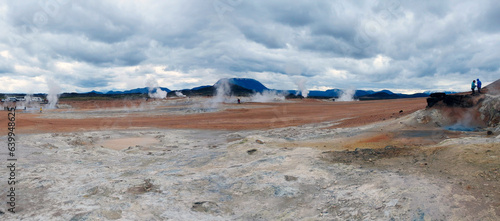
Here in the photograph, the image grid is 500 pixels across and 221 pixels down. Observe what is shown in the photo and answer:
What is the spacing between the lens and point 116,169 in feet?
40.8

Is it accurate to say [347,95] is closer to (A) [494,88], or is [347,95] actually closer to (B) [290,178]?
(A) [494,88]

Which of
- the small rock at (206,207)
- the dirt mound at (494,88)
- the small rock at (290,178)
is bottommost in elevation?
the small rock at (206,207)

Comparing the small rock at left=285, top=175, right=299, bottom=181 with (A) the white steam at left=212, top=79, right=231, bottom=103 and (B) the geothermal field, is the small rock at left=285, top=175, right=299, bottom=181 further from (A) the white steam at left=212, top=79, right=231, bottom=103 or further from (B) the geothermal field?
(A) the white steam at left=212, top=79, right=231, bottom=103

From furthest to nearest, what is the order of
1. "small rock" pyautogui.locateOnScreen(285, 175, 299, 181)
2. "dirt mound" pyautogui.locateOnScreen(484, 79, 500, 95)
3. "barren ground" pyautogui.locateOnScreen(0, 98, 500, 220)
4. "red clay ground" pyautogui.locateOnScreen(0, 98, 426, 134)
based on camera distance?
1. "red clay ground" pyautogui.locateOnScreen(0, 98, 426, 134)
2. "dirt mound" pyautogui.locateOnScreen(484, 79, 500, 95)
3. "small rock" pyautogui.locateOnScreen(285, 175, 299, 181)
4. "barren ground" pyautogui.locateOnScreen(0, 98, 500, 220)

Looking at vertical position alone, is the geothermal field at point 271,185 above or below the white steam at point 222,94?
below

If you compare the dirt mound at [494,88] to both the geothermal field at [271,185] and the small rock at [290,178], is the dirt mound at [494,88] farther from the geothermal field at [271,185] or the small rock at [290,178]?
the small rock at [290,178]

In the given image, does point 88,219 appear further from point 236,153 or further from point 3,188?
point 236,153

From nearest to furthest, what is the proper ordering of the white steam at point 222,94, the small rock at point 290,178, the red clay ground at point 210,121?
the small rock at point 290,178
the red clay ground at point 210,121
the white steam at point 222,94

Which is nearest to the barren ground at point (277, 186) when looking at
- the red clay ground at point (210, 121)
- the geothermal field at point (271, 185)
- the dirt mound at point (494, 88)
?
the geothermal field at point (271, 185)

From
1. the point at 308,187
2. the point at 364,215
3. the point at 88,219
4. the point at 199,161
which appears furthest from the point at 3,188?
the point at 364,215

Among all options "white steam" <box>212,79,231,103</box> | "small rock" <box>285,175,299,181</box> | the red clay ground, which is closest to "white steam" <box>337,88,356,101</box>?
"white steam" <box>212,79,231,103</box>

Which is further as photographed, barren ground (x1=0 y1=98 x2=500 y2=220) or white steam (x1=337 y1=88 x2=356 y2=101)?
white steam (x1=337 y1=88 x2=356 y2=101)

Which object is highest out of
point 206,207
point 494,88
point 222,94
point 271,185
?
point 222,94

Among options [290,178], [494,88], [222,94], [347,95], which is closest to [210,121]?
[494,88]
